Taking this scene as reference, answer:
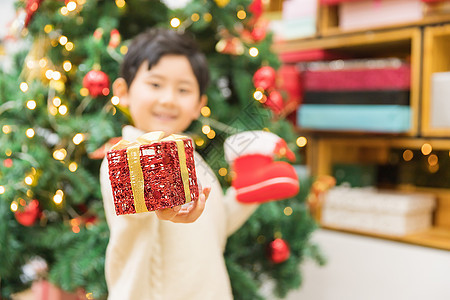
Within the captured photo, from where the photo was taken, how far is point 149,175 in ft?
2.37

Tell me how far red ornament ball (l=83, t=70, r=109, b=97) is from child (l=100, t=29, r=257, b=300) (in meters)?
0.15

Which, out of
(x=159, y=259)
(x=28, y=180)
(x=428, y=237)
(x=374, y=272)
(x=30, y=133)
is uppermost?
(x=30, y=133)

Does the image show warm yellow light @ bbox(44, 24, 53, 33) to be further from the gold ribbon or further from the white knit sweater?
the gold ribbon

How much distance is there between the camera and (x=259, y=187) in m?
0.99

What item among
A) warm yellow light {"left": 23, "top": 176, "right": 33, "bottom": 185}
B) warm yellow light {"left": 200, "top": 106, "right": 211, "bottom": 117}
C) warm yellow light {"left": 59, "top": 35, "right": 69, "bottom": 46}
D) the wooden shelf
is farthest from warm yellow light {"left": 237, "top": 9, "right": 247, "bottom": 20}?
the wooden shelf

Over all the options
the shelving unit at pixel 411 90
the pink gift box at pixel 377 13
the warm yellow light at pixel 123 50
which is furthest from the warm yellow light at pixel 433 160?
the warm yellow light at pixel 123 50

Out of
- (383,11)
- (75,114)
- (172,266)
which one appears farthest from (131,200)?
(383,11)

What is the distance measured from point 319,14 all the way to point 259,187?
1.11m

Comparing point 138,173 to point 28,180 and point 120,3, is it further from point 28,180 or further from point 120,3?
point 120,3

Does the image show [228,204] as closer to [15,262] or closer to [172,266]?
[172,266]

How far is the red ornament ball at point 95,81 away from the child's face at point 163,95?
0.63 ft

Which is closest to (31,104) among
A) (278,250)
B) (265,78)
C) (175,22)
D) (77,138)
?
(77,138)

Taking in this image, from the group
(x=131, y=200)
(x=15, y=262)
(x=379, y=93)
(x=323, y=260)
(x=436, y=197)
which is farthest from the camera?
(x=436, y=197)

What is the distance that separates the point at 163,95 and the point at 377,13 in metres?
1.06
